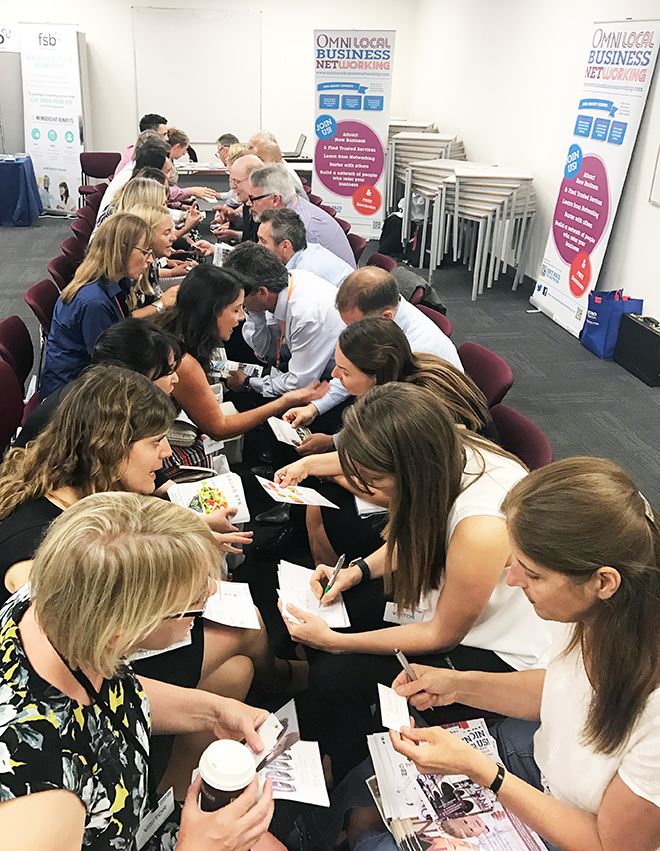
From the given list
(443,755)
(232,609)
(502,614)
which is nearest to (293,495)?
(232,609)

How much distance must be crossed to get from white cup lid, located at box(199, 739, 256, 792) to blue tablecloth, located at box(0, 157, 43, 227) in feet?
29.6

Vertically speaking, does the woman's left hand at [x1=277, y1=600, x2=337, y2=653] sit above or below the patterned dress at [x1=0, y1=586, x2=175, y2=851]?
below

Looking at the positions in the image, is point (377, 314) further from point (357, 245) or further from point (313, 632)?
point (357, 245)

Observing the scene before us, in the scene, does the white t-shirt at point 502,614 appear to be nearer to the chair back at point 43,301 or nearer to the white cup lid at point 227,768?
the white cup lid at point 227,768

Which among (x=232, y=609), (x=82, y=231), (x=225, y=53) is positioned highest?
(x=225, y=53)

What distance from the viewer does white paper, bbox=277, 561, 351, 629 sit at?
2100mm

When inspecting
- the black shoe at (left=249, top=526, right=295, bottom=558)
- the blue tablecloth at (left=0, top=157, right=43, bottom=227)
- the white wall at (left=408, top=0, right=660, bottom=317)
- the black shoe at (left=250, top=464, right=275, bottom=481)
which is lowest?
the black shoe at (left=249, top=526, right=295, bottom=558)

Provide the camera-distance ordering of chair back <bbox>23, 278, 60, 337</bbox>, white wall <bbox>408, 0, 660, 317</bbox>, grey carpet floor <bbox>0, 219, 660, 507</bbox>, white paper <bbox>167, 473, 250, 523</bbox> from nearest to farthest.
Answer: white paper <bbox>167, 473, 250, 523</bbox>, chair back <bbox>23, 278, 60, 337</bbox>, grey carpet floor <bbox>0, 219, 660, 507</bbox>, white wall <bbox>408, 0, 660, 317</bbox>

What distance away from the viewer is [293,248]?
170 inches

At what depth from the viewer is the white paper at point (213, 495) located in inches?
97.3

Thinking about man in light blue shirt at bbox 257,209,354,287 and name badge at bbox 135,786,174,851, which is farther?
man in light blue shirt at bbox 257,209,354,287

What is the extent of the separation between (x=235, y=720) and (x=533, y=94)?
6972 millimetres

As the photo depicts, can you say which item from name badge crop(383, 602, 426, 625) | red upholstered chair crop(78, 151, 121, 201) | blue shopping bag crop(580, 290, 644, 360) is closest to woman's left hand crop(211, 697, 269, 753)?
name badge crop(383, 602, 426, 625)

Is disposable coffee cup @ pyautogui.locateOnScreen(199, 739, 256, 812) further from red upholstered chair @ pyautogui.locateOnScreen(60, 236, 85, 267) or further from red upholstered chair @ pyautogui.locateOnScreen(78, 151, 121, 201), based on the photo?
red upholstered chair @ pyautogui.locateOnScreen(78, 151, 121, 201)
